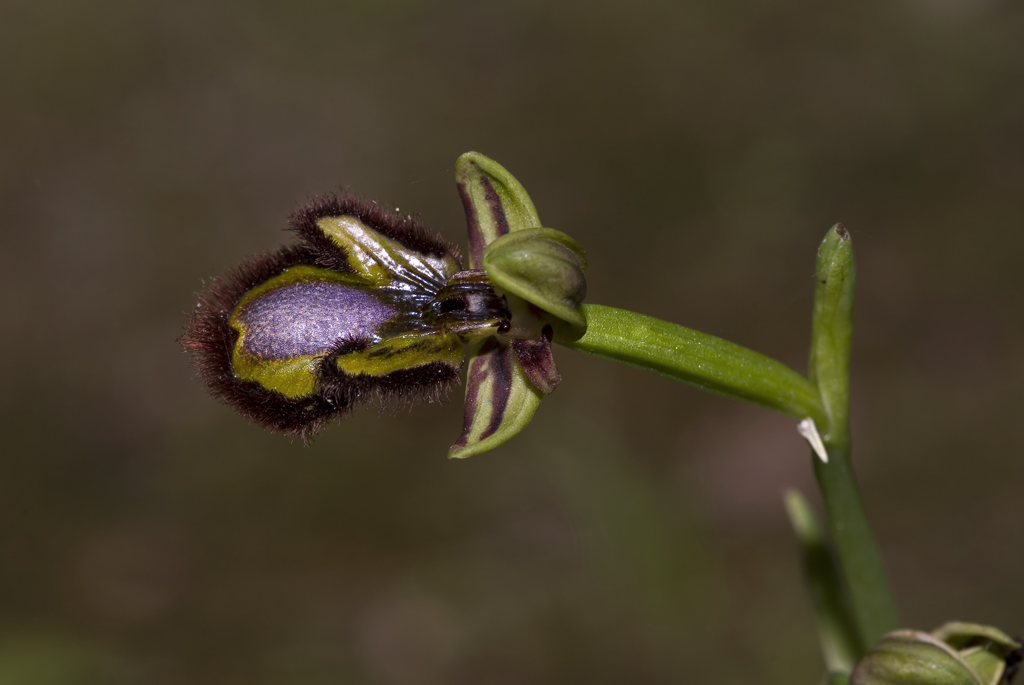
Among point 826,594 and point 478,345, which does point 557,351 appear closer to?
point 826,594

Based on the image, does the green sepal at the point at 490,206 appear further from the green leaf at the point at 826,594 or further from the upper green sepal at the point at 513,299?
the green leaf at the point at 826,594

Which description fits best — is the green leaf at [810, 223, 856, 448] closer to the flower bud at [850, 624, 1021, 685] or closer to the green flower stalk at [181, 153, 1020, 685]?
the green flower stalk at [181, 153, 1020, 685]

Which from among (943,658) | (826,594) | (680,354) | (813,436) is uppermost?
(680,354)

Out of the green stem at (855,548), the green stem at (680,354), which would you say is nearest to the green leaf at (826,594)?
the green stem at (855,548)

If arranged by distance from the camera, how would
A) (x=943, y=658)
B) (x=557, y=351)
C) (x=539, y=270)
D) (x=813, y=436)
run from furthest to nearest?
(x=557, y=351)
(x=813, y=436)
(x=943, y=658)
(x=539, y=270)

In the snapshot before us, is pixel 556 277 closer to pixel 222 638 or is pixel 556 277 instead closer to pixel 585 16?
pixel 222 638

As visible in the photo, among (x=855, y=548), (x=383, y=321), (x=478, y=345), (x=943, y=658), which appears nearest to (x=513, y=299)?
(x=478, y=345)

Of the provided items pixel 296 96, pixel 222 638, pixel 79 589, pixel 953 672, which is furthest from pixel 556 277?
pixel 296 96

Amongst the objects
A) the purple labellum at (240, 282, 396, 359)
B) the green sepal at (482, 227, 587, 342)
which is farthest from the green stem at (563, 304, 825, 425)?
the purple labellum at (240, 282, 396, 359)

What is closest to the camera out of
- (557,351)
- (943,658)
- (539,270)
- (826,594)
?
(539,270)
